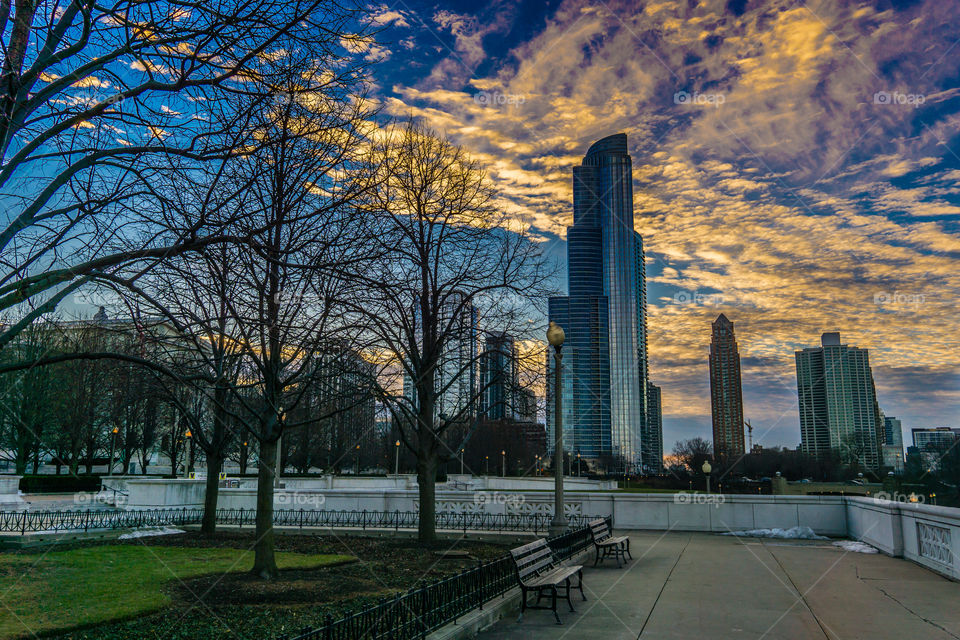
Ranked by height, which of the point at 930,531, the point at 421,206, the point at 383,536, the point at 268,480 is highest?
the point at 421,206

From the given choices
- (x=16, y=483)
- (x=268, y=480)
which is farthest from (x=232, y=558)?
(x=16, y=483)

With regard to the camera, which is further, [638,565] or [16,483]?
[16,483]

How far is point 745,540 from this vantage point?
19.5 metres

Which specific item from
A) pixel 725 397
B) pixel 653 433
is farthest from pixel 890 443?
pixel 653 433

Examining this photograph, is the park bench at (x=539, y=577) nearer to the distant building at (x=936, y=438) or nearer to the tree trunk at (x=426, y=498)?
the tree trunk at (x=426, y=498)

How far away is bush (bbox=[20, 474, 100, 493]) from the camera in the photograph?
124ft

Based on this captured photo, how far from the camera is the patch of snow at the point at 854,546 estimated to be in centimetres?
1680

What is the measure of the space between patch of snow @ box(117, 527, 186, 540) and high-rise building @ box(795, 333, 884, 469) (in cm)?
7944

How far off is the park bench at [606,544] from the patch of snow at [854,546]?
636 cm

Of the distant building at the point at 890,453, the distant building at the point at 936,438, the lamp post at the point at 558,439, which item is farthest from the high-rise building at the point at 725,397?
the lamp post at the point at 558,439

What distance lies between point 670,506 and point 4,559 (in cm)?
1965

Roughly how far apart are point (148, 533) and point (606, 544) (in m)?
14.5

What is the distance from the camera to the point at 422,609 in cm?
702

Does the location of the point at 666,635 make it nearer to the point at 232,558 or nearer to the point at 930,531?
the point at 930,531
